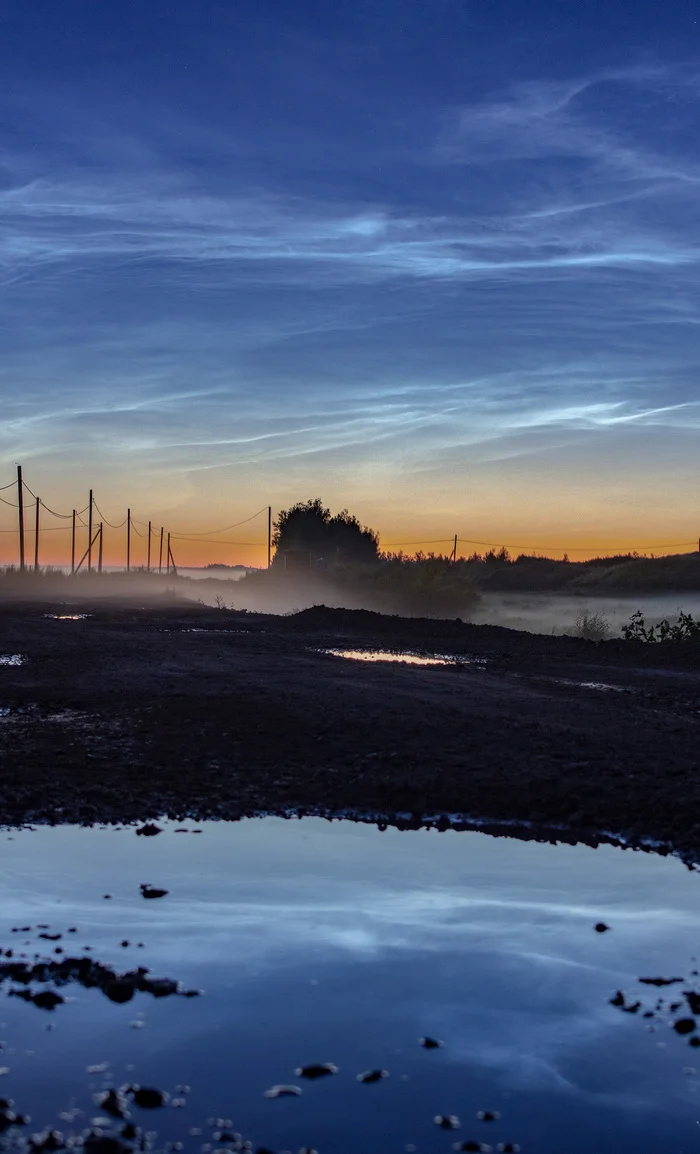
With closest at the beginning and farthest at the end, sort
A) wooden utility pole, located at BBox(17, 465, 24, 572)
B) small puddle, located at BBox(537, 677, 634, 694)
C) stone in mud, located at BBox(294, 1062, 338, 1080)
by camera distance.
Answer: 1. stone in mud, located at BBox(294, 1062, 338, 1080)
2. small puddle, located at BBox(537, 677, 634, 694)
3. wooden utility pole, located at BBox(17, 465, 24, 572)

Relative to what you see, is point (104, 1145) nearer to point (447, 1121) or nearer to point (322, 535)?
point (447, 1121)

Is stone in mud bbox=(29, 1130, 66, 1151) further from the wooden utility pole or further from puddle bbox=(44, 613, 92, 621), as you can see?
the wooden utility pole

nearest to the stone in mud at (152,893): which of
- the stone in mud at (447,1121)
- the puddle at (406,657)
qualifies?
the stone in mud at (447,1121)

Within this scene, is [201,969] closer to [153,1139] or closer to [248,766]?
[153,1139]

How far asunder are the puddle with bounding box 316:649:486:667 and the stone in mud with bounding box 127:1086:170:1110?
12.7 metres

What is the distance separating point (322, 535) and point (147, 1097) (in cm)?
8332

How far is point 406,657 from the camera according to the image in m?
17.6

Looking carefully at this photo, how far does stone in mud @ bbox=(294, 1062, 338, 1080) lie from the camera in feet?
11.7

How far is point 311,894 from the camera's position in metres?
5.64

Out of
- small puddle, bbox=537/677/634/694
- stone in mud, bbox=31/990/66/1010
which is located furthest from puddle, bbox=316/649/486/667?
stone in mud, bbox=31/990/66/1010

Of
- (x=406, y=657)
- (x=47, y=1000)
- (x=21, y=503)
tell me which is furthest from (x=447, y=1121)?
(x=21, y=503)

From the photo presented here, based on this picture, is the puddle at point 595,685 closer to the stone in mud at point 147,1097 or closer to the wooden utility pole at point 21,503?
the stone in mud at point 147,1097

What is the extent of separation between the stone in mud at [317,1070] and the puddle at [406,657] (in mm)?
12469

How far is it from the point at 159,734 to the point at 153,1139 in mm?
6501
